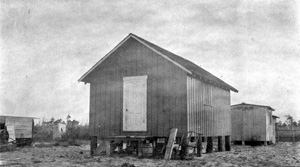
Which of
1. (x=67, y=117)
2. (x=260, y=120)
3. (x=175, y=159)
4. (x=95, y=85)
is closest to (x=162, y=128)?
(x=175, y=159)

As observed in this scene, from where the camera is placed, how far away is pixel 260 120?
2853cm

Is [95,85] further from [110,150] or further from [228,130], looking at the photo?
[228,130]

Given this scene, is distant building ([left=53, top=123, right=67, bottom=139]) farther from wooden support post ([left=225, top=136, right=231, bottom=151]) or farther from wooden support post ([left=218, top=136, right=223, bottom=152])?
wooden support post ([left=218, top=136, right=223, bottom=152])

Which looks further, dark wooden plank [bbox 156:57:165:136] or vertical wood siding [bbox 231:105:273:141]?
vertical wood siding [bbox 231:105:273:141]

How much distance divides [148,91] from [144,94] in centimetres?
26

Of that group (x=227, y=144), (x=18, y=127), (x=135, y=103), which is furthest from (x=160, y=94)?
(x=18, y=127)

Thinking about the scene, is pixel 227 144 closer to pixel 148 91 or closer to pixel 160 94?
pixel 160 94

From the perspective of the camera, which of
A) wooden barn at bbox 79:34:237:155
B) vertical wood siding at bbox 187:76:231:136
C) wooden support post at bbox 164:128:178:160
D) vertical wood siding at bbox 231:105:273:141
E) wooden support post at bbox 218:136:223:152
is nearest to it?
wooden support post at bbox 164:128:178:160

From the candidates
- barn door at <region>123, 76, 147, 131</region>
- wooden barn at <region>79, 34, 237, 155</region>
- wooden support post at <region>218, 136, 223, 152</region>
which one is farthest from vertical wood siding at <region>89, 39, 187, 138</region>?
wooden support post at <region>218, 136, 223, 152</region>

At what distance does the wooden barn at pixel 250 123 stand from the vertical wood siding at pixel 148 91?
14286mm

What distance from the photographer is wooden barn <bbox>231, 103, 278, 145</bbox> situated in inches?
1122

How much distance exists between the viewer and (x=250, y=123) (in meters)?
28.8

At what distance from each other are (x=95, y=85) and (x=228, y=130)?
1032cm

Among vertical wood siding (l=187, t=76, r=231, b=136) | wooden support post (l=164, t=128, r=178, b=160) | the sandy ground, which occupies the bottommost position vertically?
the sandy ground
